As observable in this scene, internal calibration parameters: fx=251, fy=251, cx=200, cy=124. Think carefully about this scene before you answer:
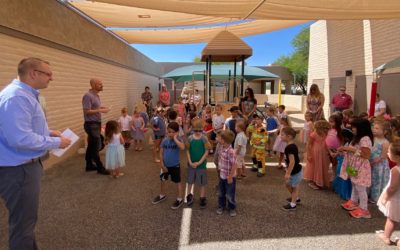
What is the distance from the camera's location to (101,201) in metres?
4.11

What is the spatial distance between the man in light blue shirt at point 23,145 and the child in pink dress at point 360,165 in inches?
150

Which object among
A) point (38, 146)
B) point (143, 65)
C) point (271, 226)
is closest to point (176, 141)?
point (271, 226)

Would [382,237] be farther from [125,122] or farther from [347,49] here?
[347,49]

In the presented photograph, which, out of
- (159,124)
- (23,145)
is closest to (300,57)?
(159,124)

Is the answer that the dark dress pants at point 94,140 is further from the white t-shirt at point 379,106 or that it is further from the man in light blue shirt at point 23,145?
the white t-shirt at point 379,106

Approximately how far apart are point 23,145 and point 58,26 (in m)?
5.60

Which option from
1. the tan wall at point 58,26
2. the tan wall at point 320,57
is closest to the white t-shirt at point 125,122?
the tan wall at point 58,26

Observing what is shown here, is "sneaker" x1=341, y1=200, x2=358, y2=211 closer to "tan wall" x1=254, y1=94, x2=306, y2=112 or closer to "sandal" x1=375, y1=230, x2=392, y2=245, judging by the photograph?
"sandal" x1=375, y1=230, x2=392, y2=245

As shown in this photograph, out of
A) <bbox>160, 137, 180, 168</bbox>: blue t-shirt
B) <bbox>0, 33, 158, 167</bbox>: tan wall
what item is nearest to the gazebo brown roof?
<bbox>0, 33, 158, 167</bbox>: tan wall

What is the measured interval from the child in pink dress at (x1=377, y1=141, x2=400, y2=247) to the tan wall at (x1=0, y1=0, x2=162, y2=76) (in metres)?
6.30

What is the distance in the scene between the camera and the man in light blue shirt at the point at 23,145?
6.32 ft

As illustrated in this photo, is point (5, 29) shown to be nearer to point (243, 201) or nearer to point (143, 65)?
point (243, 201)

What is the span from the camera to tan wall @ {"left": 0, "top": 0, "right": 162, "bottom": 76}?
483 centimetres

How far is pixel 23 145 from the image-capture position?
1.93 metres
